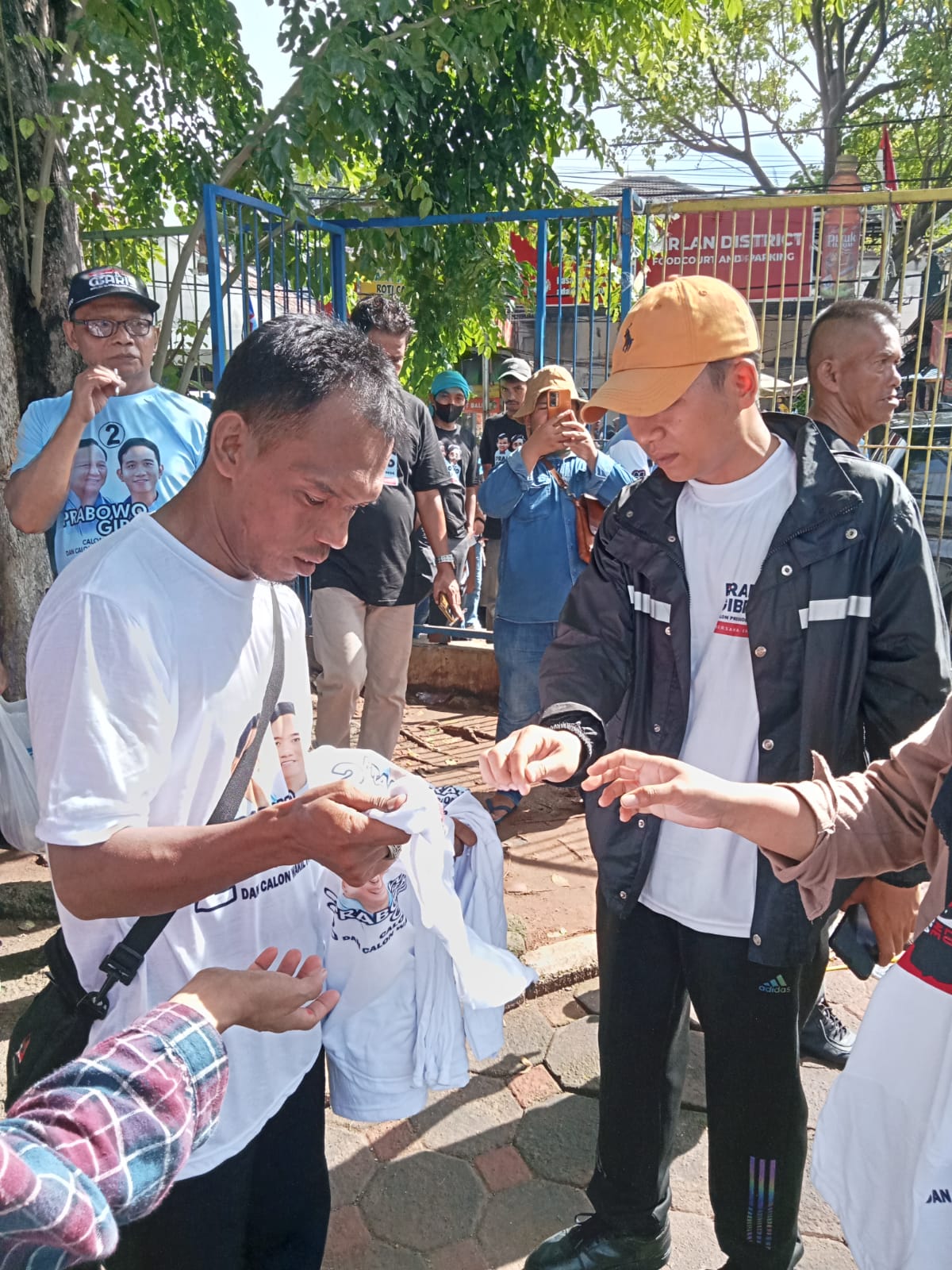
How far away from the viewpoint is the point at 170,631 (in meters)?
1.37

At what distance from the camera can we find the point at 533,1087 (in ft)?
9.92

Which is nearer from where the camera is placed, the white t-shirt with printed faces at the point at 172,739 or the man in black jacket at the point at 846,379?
the white t-shirt with printed faces at the point at 172,739

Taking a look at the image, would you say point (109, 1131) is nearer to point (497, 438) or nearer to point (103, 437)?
point (103, 437)

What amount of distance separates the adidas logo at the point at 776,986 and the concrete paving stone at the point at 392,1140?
1.31 meters

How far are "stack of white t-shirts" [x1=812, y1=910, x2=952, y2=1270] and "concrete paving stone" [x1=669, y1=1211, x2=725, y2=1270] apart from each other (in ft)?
3.69

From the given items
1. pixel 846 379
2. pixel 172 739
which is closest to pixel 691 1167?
pixel 172 739

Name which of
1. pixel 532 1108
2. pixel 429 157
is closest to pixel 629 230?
pixel 429 157

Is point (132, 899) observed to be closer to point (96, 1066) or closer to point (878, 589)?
point (96, 1066)

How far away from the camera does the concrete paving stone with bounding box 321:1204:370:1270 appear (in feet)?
7.68

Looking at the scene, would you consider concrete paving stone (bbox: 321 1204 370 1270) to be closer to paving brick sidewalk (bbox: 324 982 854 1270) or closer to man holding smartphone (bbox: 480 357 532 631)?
paving brick sidewalk (bbox: 324 982 854 1270)

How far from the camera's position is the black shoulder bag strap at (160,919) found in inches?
54.6

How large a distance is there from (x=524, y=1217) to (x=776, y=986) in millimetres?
1115

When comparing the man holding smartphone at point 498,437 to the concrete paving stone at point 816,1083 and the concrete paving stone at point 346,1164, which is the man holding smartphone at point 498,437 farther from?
the concrete paving stone at point 346,1164

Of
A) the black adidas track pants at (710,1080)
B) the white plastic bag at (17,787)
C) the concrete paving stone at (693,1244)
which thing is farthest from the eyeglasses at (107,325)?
the concrete paving stone at (693,1244)
